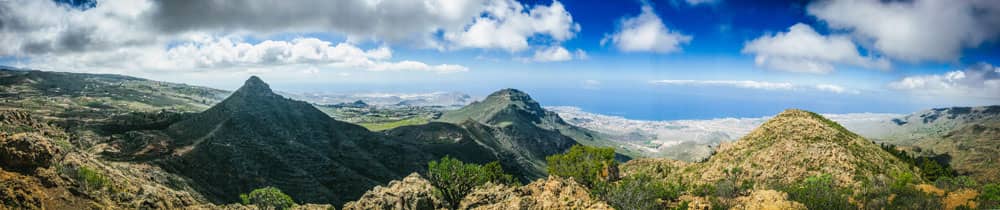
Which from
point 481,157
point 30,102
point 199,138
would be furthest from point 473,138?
point 30,102

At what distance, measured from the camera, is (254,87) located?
141750 millimetres

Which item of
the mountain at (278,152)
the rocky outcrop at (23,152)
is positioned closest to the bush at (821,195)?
the rocky outcrop at (23,152)

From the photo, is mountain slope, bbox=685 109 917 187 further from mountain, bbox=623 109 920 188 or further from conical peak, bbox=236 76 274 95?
conical peak, bbox=236 76 274 95

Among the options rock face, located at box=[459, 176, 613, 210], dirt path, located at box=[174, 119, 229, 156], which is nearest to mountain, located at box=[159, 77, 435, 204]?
dirt path, located at box=[174, 119, 229, 156]

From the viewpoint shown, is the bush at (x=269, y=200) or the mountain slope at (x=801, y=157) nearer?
the mountain slope at (x=801, y=157)

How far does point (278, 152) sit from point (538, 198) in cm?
9339

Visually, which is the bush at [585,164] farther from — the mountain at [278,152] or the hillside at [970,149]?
the hillside at [970,149]

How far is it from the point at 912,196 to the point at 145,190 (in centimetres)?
6964

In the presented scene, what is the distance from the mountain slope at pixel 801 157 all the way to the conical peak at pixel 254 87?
5273 inches

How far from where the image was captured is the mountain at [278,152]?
278 ft

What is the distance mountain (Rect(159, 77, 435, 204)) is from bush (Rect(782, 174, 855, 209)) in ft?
283

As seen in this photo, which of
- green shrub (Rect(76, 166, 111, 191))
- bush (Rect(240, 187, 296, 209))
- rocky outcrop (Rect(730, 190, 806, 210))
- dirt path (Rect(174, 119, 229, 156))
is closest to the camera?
rocky outcrop (Rect(730, 190, 806, 210))

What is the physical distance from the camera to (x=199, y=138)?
9269 cm

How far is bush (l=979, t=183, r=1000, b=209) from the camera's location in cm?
3225
